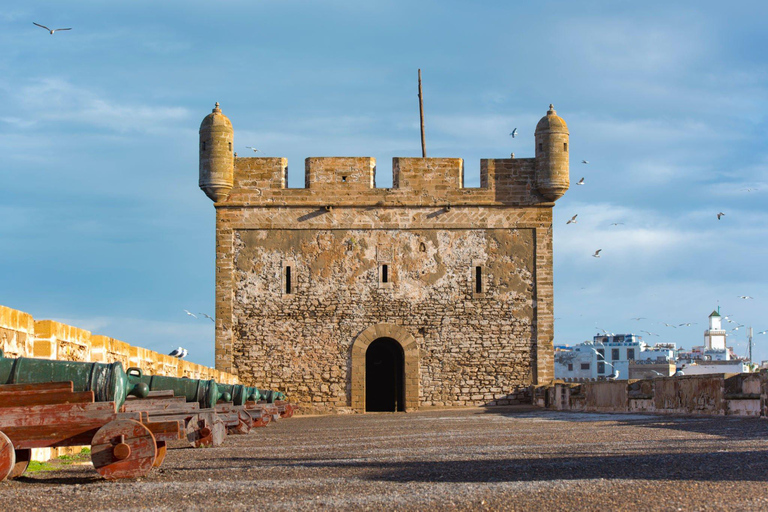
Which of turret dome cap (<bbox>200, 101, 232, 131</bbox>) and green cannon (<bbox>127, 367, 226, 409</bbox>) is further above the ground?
turret dome cap (<bbox>200, 101, 232, 131</bbox>)

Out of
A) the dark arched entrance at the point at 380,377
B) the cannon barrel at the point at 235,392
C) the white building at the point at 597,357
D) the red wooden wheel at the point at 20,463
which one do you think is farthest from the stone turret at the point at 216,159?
the white building at the point at 597,357

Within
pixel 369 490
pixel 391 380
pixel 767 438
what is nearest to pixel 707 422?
pixel 767 438

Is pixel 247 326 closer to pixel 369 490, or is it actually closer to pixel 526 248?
pixel 526 248

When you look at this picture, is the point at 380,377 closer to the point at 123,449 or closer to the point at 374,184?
the point at 374,184

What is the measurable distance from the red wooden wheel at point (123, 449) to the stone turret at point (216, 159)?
1577 centimetres

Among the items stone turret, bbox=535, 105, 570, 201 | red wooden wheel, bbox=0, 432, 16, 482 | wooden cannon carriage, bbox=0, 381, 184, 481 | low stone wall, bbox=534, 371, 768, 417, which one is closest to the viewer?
red wooden wheel, bbox=0, 432, 16, 482

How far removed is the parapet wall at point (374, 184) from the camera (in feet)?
69.2

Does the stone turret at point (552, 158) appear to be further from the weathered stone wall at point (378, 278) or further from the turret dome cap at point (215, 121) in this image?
the turret dome cap at point (215, 121)

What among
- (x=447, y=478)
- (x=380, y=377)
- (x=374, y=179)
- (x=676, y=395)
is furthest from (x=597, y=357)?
(x=447, y=478)

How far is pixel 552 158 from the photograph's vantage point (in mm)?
21234

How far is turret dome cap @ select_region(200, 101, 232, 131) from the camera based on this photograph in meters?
21.1

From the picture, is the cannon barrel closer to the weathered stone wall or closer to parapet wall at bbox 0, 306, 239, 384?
parapet wall at bbox 0, 306, 239, 384

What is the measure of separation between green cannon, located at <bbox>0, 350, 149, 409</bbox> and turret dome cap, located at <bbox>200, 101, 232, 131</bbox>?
52.7ft

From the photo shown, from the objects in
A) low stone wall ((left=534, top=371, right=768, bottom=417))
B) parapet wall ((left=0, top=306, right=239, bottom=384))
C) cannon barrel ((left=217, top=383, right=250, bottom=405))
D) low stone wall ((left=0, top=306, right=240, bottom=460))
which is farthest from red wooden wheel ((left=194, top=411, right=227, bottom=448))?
low stone wall ((left=534, top=371, right=768, bottom=417))
